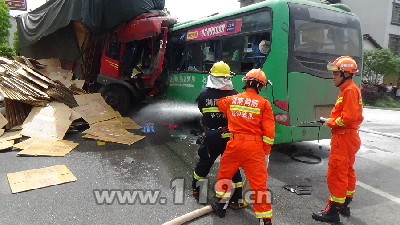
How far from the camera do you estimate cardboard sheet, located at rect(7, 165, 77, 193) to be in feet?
12.8

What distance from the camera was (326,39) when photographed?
18.0 ft

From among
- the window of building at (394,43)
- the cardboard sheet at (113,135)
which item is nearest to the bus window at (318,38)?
the cardboard sheet at (113,135)

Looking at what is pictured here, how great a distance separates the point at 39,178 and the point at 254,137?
295 centimetres

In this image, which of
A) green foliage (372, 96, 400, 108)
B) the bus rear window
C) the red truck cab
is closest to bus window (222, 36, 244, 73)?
the bus rear window

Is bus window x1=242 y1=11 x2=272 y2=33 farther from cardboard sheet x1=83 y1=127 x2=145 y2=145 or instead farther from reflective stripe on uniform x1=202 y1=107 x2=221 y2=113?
cardboard sheet x1=83 y1=127 x2=145 y2=145

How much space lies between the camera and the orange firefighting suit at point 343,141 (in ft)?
10.8

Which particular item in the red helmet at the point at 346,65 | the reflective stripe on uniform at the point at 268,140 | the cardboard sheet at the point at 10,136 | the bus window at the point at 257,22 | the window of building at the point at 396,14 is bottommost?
the cardboard sheet at the point at 10,136

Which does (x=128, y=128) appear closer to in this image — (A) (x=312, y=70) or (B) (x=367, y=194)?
(A) (x=312, y=70)

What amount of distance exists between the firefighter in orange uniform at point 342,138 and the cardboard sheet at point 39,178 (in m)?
3.23

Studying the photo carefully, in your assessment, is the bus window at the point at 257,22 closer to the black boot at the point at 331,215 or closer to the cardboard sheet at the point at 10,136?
the black boot at the point at 331,215

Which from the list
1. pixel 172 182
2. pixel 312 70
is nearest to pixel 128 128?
pixel 172 182

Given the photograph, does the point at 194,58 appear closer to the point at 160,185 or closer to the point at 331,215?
the point at 160,185

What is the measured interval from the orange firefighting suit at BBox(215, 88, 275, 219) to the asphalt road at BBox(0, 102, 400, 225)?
501 mm

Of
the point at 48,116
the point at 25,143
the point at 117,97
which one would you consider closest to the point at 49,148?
the point at 25,143
